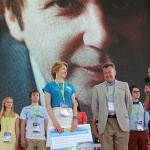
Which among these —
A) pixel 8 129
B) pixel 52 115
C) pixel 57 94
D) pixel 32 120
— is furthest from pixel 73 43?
pixel 52 115

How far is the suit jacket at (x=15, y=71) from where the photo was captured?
4883mm

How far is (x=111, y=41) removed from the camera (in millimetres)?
5484

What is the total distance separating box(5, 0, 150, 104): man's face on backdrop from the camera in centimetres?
515

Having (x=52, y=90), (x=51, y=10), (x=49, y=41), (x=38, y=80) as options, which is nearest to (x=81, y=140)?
(x=52, y=90)

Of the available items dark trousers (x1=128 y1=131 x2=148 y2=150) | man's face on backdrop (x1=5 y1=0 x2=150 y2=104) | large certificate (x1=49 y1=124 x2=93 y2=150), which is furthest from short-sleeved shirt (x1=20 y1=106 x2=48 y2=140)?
large certificate (x1=49 y1=124 x2=93 y2=150)

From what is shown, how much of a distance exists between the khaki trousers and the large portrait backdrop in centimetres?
254

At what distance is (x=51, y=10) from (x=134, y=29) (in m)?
1.74

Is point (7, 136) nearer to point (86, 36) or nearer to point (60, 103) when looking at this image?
point (60, 103)

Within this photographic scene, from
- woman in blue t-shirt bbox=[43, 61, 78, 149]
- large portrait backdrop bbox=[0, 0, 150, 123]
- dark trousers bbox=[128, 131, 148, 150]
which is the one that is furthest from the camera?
large portrait backdrop bbox=[0, 0, 150, 123]

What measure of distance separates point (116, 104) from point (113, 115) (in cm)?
10

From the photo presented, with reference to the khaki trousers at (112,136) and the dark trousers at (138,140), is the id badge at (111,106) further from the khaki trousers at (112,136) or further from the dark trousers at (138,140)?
the dark trousers at (138,140)

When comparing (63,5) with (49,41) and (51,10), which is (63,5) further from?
(49,41)

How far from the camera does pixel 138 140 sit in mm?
3484

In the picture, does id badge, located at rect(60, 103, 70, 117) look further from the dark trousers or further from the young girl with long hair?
the young girl with long hair
